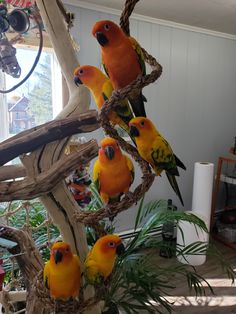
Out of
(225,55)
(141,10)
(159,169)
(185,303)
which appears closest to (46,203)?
(159,169)

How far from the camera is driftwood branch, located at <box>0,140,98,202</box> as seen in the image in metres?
0.63

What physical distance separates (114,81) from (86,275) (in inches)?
16.5

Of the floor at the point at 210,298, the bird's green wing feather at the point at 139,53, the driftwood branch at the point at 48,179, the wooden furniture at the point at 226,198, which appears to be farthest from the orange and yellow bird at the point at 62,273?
the wooden furniture at the point at 226,198

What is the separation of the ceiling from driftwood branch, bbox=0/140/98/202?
5.36ft

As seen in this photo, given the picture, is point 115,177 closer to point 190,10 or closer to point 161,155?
point 161,155

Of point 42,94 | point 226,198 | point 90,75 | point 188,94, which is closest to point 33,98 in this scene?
point 42,94

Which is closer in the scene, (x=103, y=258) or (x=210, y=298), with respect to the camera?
(x=103, y=258)

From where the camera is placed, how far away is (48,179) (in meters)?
0.63

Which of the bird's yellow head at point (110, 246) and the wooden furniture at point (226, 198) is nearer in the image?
the bird's yellow head at point (110, 246)

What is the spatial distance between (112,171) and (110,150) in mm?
49

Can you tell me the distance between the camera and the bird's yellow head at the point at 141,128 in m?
0.51

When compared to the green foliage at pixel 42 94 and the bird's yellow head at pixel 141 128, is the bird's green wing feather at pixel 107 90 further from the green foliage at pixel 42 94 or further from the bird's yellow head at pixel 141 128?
the green foliage at pixel 42 94

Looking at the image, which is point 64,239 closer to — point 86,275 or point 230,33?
point 86,275

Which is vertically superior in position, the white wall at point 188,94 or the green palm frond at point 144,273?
the white wall at point 188,94
